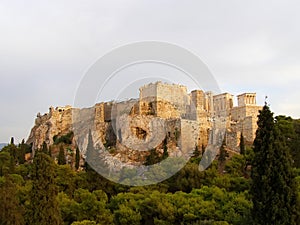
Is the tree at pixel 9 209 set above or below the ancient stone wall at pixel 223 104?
below

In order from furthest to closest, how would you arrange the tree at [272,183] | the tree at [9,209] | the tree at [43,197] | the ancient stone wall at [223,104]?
the ancient stone wall at [223,104], the tree at [9,209], the tree at [43,197], the tree at [272,183]

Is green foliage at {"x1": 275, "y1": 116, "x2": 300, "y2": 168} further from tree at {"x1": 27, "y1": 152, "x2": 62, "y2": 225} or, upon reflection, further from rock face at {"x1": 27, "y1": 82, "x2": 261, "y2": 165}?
tree at {"x1": 27, "y1": 152, "x2": 62, "y2": 225}

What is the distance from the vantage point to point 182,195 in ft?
71.0

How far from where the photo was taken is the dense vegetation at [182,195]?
1457 cm

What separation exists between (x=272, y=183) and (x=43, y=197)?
28.1 ft

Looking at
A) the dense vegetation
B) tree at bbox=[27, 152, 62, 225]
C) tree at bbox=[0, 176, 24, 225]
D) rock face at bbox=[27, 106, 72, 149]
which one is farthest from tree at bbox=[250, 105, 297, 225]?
rock face at bbox=[27, 106, 72, 149]

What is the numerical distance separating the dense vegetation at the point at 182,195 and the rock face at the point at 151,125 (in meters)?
9.50

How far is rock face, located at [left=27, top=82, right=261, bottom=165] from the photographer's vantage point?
41094mm

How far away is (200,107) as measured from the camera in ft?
165

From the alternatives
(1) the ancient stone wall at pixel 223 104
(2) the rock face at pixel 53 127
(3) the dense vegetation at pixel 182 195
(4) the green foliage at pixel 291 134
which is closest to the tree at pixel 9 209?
(3) the dense vegetation at pixel 182 195

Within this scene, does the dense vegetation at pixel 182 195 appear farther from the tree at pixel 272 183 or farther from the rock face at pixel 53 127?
the rock face at pixel 53 127

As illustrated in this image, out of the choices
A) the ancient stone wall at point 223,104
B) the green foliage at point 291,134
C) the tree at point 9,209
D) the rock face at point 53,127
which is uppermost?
the ancient stone wall at point 223,104

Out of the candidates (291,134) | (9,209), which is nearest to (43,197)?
(9,209)

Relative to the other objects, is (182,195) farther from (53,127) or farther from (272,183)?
(53,127)
